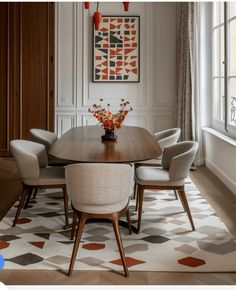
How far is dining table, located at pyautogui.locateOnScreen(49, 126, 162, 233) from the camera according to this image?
3.33 metres

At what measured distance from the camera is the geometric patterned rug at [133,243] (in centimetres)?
298

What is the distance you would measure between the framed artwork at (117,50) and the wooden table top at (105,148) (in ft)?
9.57

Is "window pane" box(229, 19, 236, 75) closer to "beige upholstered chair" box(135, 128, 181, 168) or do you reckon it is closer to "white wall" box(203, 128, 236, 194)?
"white wall" box(203, 128, 236, 194)

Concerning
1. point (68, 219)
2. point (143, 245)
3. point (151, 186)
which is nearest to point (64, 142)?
point (68, 219)

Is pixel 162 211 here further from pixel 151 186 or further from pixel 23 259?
pixel 23 259

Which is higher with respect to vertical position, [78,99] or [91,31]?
[91,31]

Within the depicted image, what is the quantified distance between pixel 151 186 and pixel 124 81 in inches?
167

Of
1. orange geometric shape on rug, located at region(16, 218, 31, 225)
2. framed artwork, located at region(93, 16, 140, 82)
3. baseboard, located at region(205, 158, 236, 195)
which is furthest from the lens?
framed artwork, located at region(93, 16, 140, 82)

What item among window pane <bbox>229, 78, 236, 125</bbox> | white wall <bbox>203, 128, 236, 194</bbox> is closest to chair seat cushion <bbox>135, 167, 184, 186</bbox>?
white wall <bbox>203, 128, 236, 194</bbox>

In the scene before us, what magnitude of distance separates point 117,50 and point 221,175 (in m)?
2.98

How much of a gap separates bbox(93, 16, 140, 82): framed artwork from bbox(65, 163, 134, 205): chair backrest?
4974mm

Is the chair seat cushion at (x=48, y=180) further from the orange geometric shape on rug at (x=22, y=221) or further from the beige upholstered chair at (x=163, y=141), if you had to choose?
the beige upholstered chair at (x=163, y=141)

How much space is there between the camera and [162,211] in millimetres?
4383

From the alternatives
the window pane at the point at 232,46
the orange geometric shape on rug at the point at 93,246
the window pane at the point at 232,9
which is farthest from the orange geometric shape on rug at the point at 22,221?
the window pane at the point at 232,9
